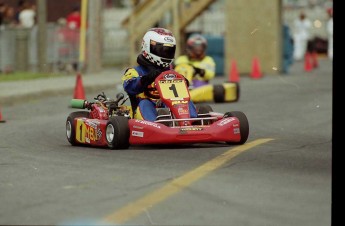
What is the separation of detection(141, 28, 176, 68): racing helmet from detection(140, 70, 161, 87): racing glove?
0.96ft

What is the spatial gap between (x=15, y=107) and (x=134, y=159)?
10.2 metres

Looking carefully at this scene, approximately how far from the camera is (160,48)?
535 inches

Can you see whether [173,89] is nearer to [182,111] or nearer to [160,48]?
[182,111]

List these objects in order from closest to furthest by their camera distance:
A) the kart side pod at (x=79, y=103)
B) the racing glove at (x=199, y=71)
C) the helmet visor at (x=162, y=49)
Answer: the helmet visor at (x=162, y=49)
the kart side pod at (x=79, y=103)
the racing glove at (x=199, y=71)

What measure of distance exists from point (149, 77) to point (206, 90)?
858cm

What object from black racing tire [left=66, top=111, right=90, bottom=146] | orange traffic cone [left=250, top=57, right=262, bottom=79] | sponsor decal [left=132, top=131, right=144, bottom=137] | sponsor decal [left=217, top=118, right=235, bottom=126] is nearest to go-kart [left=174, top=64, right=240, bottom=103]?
black racing tire [left=66, top=111, right=90, bottom=146]

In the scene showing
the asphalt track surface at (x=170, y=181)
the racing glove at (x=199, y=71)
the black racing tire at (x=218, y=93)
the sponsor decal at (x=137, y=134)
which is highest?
the racing glove at (x=199, y=71)

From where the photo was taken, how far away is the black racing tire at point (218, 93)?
21.9 metres

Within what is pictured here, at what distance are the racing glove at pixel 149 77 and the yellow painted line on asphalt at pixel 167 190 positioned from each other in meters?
1.40

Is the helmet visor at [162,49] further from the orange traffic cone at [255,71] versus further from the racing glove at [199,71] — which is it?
the orange traffic cone at [255,71]

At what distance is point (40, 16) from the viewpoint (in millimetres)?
31016

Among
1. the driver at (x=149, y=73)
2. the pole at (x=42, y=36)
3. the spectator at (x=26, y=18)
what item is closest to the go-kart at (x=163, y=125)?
the driver at (x=149, y=73)

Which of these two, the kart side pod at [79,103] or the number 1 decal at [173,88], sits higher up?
the number 1 decal at [173,88]

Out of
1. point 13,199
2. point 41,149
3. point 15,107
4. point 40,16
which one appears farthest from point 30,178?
point 40,16
